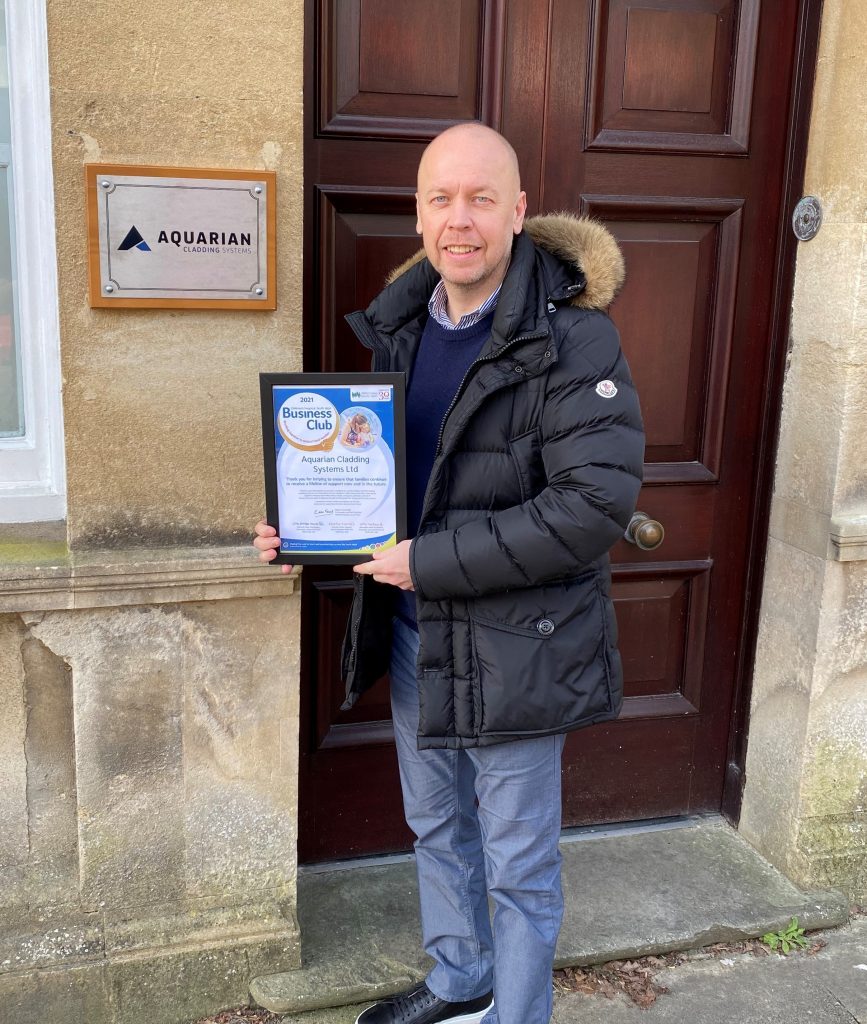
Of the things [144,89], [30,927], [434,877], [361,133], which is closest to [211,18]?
[144,89]

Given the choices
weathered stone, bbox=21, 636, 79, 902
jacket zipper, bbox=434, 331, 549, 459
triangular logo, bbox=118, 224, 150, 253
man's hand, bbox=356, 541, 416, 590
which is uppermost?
triangular logo, bbox=118, 224, 150, 253

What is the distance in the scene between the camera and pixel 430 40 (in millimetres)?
2785

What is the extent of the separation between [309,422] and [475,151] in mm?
657

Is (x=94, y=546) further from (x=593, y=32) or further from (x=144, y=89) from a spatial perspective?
(x=593, y=32)

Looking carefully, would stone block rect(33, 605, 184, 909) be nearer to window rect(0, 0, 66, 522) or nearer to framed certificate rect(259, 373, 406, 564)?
window rect(0, 0, 66, 522)

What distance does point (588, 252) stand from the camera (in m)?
2.23

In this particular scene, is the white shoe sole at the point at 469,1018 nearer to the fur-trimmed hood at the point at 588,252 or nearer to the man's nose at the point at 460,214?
the fur-trimmed hood at the point at 588,252

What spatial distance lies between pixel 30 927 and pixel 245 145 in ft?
6.48

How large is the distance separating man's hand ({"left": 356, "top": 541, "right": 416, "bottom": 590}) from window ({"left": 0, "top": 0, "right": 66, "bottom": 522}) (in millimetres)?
849

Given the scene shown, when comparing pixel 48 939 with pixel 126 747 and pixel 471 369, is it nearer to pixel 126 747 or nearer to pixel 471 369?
pixel 126 747

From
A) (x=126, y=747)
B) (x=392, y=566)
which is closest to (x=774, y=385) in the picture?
(x=392, y=566)

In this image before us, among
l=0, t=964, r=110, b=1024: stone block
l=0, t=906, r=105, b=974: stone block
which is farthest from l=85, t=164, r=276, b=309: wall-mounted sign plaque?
l=0, t=964, r=110, b=1024: stone block

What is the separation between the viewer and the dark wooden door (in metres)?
2.81

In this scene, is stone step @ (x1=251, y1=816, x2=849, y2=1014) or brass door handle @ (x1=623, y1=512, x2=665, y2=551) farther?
brass door handle @ (x1=623, y1=512, x2=665, y2=551)
